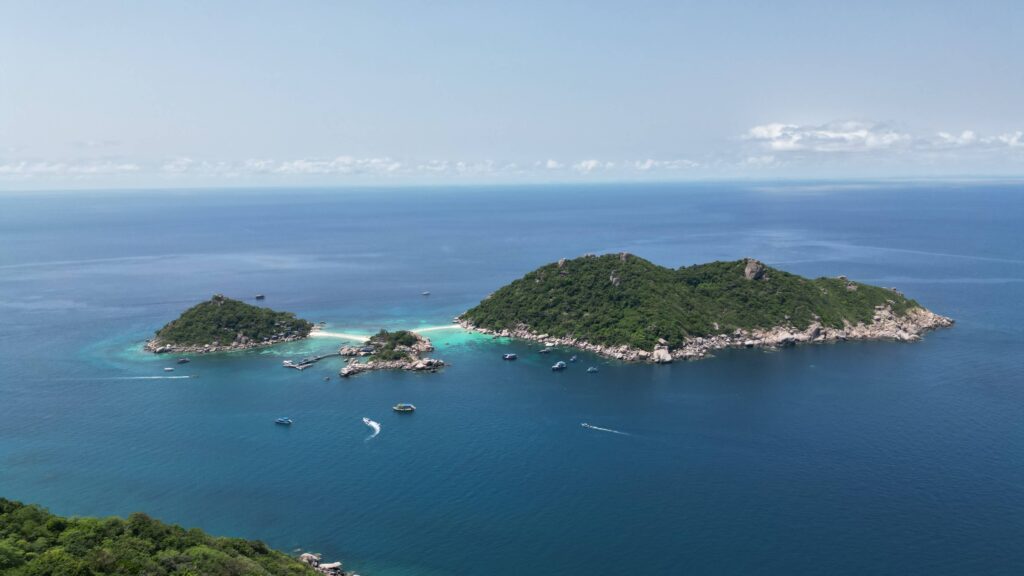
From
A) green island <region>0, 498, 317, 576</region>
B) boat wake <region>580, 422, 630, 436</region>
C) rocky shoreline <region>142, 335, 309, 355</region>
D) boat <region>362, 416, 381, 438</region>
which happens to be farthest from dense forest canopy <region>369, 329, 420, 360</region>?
green island <region>0, 498, 317, 576</region>

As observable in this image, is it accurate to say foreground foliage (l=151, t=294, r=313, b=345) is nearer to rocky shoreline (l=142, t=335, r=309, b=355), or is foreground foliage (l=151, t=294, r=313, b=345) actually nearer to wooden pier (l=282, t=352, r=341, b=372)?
rocky shoreline (l=142, t=335, r=309, b=355)

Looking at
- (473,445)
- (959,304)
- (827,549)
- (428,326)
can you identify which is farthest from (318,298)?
(959,304)

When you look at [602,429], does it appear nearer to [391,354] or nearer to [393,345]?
[391,354]

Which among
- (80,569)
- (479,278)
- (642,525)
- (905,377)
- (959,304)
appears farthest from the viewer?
(479,278)

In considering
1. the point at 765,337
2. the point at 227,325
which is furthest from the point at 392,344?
the point at 765,337

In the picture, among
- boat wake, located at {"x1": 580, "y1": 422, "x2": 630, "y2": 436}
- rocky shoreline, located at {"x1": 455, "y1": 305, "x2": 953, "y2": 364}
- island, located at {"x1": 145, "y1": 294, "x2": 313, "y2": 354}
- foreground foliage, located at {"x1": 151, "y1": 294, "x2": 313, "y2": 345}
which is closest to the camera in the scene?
boat wake, located at {"x1": 580, "y1": 422, "x2": 630, "y2": 436}

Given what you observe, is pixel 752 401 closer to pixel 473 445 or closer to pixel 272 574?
pixel 473 445
